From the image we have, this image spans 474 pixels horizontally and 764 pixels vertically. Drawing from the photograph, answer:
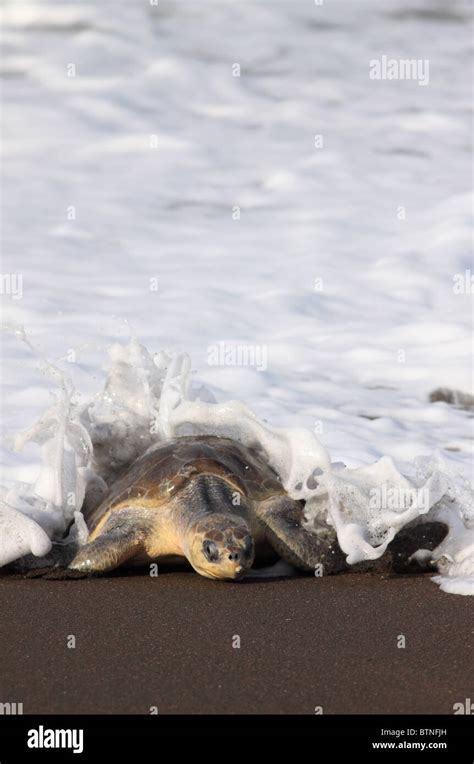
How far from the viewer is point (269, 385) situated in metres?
7.85

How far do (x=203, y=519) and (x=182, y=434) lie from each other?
3.12 feet

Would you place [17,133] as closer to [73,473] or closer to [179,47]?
[179,47]

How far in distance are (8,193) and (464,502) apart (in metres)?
9.00

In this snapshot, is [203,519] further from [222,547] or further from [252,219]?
[252,219]

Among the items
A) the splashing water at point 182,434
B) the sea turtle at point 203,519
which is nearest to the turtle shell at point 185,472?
the sea turtle at point 203,519

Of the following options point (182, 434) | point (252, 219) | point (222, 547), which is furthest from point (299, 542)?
point (252, 219)

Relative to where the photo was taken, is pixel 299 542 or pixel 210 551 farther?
pixel 299 542

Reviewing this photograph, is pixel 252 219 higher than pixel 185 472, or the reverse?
pixel 252 219

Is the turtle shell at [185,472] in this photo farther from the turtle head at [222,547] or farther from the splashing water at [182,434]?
the turtle head at [222,547]

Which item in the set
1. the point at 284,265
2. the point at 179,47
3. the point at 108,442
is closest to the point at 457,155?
the point at 284,265

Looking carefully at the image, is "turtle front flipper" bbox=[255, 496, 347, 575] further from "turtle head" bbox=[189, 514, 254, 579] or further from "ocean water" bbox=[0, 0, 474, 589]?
"turtle head" bbox=[189, 514, 254, 579]

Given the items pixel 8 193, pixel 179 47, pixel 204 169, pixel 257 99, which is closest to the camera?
pixel 8 193

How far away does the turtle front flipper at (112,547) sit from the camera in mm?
4355

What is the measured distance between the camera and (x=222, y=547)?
4145mm
